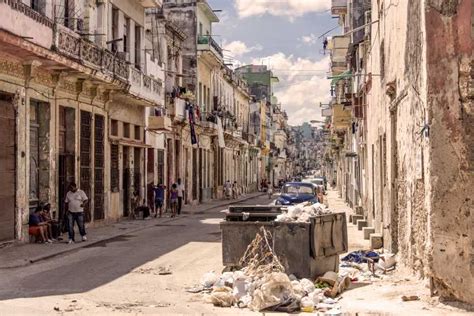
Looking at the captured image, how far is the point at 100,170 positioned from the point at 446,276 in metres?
Answer: 17.3

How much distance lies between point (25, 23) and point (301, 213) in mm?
8692

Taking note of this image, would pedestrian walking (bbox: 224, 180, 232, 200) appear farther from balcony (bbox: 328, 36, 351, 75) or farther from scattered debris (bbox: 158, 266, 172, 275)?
scattered debris (bbox: 158, 266, 172, 275)

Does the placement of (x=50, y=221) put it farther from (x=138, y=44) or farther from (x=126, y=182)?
(x=138, y=44)

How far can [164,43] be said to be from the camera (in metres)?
35.7

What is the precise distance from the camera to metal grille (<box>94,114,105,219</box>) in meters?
24.6

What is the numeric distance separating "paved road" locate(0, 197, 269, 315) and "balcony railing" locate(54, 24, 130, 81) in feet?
17.3

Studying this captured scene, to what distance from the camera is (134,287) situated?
11.4 meters

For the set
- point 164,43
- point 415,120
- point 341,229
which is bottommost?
point 341,229

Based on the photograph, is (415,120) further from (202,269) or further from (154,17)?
(154,17)

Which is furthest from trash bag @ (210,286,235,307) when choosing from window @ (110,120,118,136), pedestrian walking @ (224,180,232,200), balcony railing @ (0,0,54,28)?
pedestrian walking @ (224,180,232,200)

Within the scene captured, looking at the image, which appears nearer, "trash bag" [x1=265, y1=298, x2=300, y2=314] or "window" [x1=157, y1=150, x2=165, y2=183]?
"trash bag" [x1=265, y1=298, x2=300, y2=314]

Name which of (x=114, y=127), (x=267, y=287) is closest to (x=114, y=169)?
(x=114, y=127)

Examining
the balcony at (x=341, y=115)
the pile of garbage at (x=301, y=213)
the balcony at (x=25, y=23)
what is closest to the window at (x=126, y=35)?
the balcony at (x=25, y=23)

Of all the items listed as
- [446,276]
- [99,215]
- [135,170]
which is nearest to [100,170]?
[99,215]
